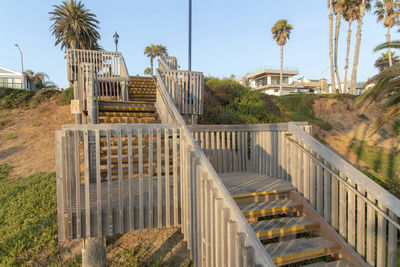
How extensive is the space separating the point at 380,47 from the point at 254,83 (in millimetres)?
50450

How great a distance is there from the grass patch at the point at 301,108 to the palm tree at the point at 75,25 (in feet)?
55.9

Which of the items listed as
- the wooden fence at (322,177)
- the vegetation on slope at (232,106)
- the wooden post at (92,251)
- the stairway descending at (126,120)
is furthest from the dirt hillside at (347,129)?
the wooden post at (92,251)

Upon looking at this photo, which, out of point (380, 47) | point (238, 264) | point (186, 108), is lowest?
point (238, 264)

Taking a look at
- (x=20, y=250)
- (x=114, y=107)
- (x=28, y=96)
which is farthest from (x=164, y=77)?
(x=28, y=96)

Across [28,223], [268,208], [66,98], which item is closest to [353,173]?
[268,208]

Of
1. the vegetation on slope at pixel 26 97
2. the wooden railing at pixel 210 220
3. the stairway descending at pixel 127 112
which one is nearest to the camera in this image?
the wooden railing at pixel 210 220

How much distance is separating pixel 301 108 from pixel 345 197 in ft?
57.0

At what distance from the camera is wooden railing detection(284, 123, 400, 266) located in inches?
108

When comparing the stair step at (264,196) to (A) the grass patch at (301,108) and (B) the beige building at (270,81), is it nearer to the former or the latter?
(A) the grass patch at (301,108)

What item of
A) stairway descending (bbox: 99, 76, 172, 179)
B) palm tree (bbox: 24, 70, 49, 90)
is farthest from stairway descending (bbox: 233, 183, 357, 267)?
palm tree (bbox: 24, 70, 49, 90)

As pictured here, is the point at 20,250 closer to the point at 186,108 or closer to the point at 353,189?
the point at 186,108

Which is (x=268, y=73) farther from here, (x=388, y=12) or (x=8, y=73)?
(x=8, y=73)

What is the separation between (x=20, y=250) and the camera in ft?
17.4

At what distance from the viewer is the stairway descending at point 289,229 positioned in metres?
2.99
